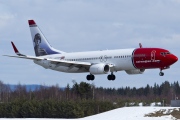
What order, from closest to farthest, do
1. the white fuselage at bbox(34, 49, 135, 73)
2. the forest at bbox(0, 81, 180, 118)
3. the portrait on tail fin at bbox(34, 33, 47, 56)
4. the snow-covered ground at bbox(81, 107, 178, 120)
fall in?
the white fuselage at bbox(34, 49, 135, 73)
the snow-covered ground at bbox(81, 107, 178, 120)
the portrait on tail fin at bbox(34, 33, 47, 56)
the forest at bbox(0, 81, 180, 118)

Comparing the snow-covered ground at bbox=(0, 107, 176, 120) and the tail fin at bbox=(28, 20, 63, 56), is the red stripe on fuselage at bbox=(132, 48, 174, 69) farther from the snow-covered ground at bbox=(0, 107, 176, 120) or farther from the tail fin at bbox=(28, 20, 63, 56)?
the tail fin at bbox=(28, 20, 63, 56)

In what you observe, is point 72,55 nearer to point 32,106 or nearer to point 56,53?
point 56,53

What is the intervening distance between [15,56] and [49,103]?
4726cm

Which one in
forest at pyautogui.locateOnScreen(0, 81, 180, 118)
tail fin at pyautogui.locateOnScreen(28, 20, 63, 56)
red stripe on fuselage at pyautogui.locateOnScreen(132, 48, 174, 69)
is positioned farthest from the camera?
forest at pyautogui.locateOnScreen(0, 81, 180, 118)

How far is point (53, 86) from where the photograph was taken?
183125 millimetres

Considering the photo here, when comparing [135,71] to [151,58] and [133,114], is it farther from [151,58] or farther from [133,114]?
[151,58]

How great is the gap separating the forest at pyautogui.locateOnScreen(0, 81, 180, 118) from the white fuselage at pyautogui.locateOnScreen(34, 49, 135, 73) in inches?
1337

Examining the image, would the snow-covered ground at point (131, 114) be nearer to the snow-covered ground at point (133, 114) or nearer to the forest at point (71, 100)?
the snow-covered ground at point (133, 114)

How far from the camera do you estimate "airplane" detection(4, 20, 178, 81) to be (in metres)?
94.6

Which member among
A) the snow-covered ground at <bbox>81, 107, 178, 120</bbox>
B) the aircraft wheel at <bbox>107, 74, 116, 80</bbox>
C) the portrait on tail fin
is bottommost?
the snow-covered ground at <bbox>81, 107, 178, 120</bbox>

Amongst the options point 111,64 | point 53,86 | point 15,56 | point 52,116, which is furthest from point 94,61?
point 53,86

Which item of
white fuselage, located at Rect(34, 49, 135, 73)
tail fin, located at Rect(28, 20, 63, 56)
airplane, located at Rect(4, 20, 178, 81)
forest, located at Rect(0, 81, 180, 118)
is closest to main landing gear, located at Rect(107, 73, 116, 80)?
airplane, located at Rect(4, 20, 178, 81)

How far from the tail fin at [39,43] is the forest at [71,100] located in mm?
28065

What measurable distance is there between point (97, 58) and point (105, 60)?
71.7 inches
